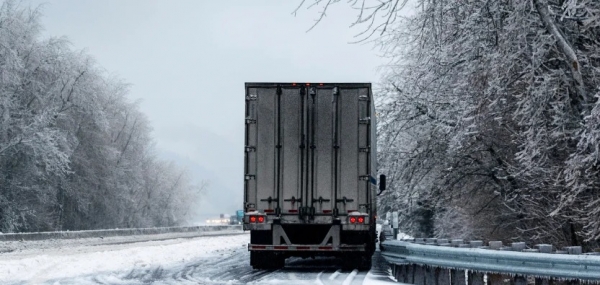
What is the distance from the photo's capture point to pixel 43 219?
164 feet

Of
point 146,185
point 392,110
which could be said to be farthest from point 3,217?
point 392,110

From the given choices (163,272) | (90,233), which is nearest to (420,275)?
(163,272)

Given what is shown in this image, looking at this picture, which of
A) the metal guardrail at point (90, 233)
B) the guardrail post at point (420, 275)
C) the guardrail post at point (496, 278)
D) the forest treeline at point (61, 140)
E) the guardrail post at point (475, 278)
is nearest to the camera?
the guardrail post at point (496, 278)

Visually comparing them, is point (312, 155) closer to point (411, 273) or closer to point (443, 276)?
point (411, 273)

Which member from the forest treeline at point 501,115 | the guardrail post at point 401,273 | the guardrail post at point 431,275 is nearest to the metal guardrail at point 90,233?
the forest treeline at point 501,115

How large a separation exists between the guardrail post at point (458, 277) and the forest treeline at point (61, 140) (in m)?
33.3

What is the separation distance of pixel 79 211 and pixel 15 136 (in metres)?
11.8

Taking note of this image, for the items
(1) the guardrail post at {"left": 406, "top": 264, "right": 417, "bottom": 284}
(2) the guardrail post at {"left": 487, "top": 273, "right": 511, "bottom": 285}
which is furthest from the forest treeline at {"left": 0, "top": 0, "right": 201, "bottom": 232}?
(2) the guardrail post at {"left": 487, "top": 273, "right": 511, "bottom": 285}

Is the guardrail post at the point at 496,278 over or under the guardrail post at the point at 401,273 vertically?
over

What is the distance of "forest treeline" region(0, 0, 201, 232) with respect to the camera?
43.4 metres

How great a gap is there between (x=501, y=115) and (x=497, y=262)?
30.5ft

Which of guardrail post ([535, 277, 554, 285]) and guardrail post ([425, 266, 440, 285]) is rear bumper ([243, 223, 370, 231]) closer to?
guardrail post ([425, 266, 440, 285])

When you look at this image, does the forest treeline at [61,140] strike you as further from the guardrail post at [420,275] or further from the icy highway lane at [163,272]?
the guardrail post at [420,275]

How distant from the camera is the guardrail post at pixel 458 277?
12398 mm
